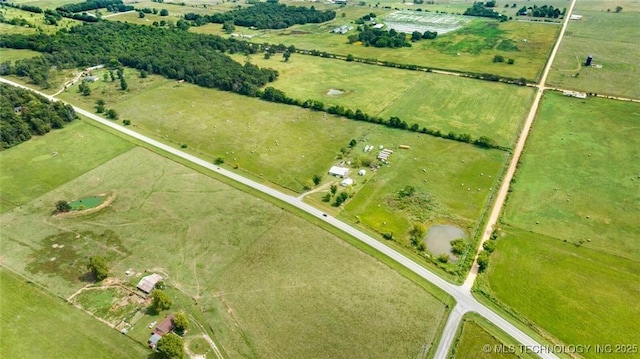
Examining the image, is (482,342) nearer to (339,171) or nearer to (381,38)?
(339,171)

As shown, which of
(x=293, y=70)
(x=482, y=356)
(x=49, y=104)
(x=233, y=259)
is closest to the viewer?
(x=482, y=356)

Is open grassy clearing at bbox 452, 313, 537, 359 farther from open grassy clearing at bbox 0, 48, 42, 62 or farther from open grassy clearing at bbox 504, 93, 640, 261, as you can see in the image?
open grassy clearing at bbox 0, 48, 42, 62

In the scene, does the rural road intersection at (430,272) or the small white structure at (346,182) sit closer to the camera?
the rural road intersection at (430,272)

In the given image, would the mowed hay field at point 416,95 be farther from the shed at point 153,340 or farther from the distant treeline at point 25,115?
the shed at point 153,340

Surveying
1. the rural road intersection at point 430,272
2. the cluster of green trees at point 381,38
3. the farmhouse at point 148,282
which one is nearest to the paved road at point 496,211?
the rural road intersection at point 430,272

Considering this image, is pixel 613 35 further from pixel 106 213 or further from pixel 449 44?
pixel 106 213

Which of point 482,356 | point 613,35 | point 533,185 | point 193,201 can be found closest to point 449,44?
point 613,35

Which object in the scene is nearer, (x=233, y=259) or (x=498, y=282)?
(x=498, y=282)

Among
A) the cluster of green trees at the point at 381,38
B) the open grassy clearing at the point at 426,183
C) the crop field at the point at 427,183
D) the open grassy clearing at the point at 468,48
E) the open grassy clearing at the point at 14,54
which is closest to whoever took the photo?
the open grassy clearing at the point at 426,183
